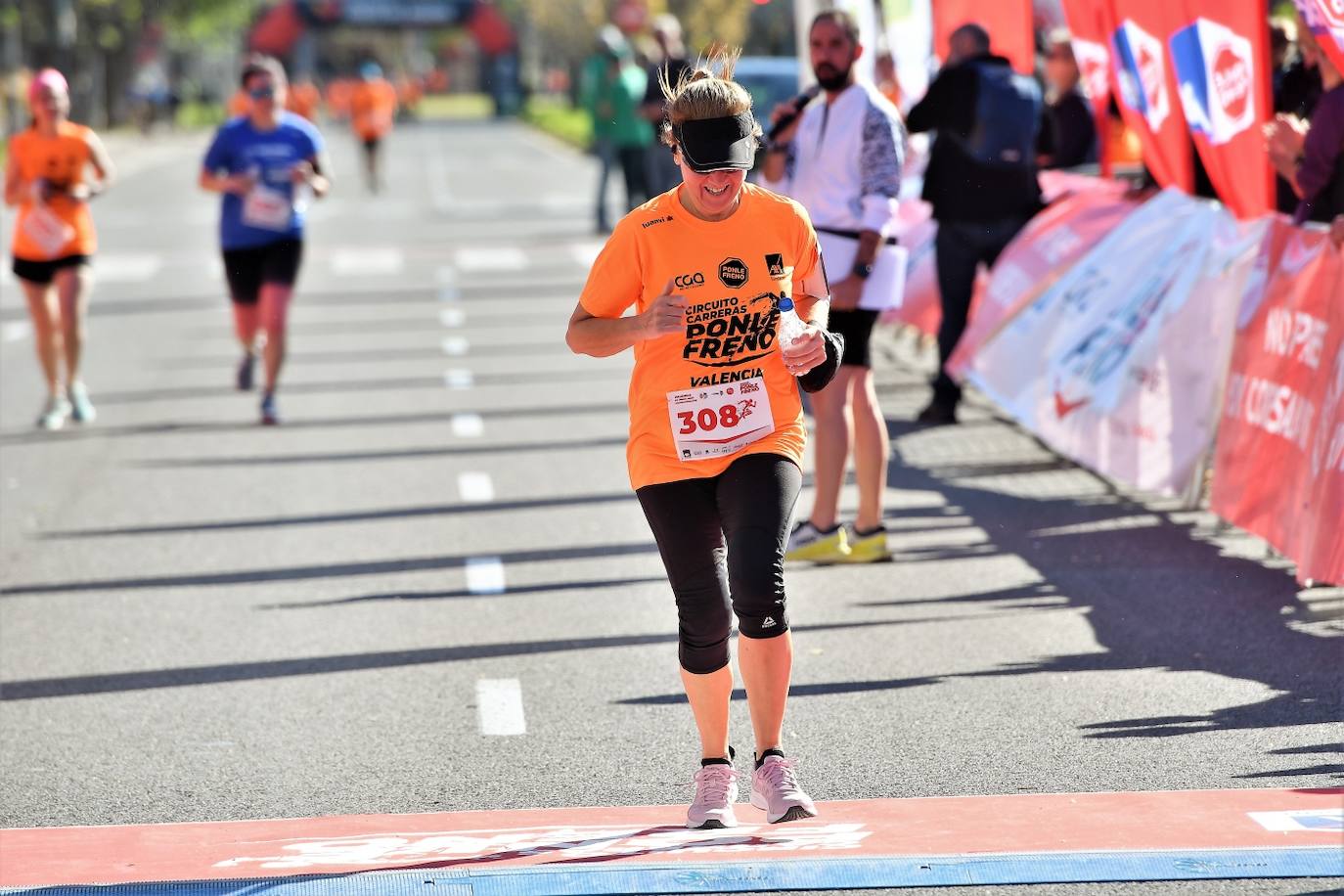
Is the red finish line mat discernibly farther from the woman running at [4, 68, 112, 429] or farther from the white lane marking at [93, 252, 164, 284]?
the white lane marking at [93, 252, 164, 284]

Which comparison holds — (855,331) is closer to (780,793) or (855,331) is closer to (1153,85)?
(1153,85)

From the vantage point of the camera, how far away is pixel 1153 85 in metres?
10.2

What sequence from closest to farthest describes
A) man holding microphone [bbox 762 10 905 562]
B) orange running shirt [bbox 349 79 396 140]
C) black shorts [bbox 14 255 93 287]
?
man holding microphone [bbox 762 10 905 562], black shorts [bbox 14 255 93 287], orange running shirt [bbox 349 79 396 140]

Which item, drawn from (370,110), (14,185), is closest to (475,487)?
(14,185)

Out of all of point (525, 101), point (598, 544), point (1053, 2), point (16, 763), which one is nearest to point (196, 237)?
point (1053, 2)

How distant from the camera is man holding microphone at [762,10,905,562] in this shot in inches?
327

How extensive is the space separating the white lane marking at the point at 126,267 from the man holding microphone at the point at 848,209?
15.1 metres

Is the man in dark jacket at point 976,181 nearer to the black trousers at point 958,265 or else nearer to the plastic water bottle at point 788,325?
the black trousers at point 958,265

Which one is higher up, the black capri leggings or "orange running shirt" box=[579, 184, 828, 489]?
"orange running shirt" box=[579, 184, 828, 489]

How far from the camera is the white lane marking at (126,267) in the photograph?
22.7 m

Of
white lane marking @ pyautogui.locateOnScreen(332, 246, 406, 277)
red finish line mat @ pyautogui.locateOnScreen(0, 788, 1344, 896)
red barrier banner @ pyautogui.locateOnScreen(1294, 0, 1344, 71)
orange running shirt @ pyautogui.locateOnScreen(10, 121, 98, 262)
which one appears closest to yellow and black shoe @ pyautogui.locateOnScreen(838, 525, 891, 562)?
red barrier banner @ pyautogui.locateOnScreen(1294, 0, 1344, 71)

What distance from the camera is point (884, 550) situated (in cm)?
870

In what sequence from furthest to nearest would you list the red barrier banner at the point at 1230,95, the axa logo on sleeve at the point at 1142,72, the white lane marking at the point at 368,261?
the white lane marking at the point at 368,261 → the axa logo on sleeve at the point at 1142,72 → the red barrier banner at the point at 1230,95

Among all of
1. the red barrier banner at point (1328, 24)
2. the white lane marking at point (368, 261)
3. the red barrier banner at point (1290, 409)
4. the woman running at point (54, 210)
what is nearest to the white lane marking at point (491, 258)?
the white lane marking at point (368, 261)
